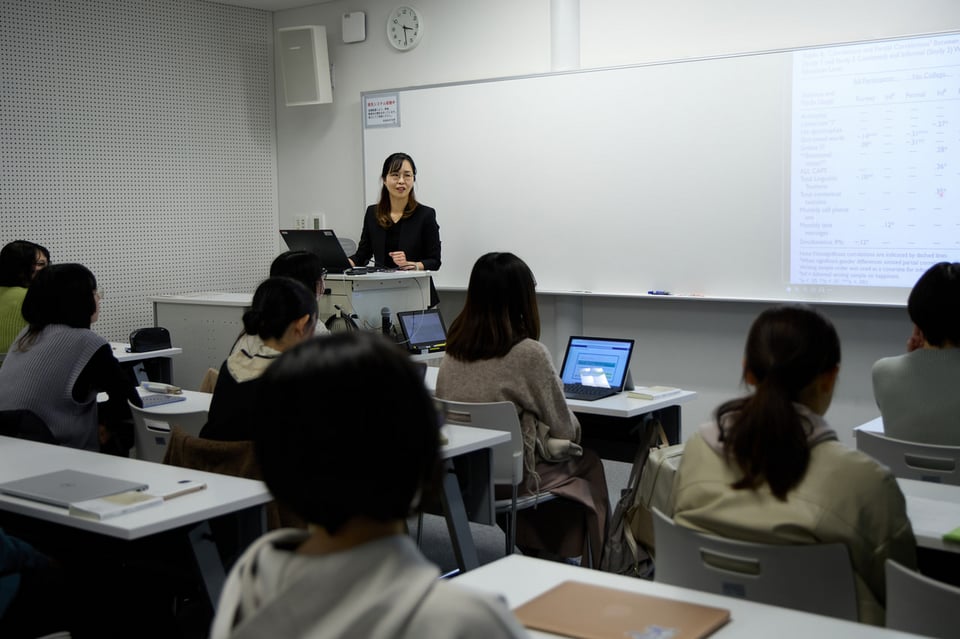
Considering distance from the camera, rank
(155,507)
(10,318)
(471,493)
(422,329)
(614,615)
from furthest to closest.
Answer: (422,329), (10,318), (471,493), (155,507), (614,615)

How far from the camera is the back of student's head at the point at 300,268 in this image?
391 centimetres

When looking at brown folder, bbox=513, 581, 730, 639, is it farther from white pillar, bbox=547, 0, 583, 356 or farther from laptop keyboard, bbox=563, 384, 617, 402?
white pillar, bbox=547, 0, 583, 356

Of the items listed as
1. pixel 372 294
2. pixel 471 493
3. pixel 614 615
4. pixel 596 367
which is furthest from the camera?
pixel 372 294

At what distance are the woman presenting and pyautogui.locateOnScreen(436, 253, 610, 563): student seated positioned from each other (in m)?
2.49

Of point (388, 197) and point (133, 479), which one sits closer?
point (133, 479)

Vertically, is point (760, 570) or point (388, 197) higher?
point (388, 197)

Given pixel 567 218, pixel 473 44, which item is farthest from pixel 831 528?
pixel 473 44

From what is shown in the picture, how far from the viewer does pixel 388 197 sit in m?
6.11

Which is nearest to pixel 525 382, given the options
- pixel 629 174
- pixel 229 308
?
pixel 629 174

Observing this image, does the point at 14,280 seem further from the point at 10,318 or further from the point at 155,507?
the point at 155,507

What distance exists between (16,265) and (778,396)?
4.17 metres

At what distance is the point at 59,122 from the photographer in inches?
252

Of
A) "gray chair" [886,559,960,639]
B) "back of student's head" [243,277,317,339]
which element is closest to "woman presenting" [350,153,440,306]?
"back of student's head" [243,277,317,339]

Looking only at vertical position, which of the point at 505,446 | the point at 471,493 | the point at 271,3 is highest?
the point at 271,3
